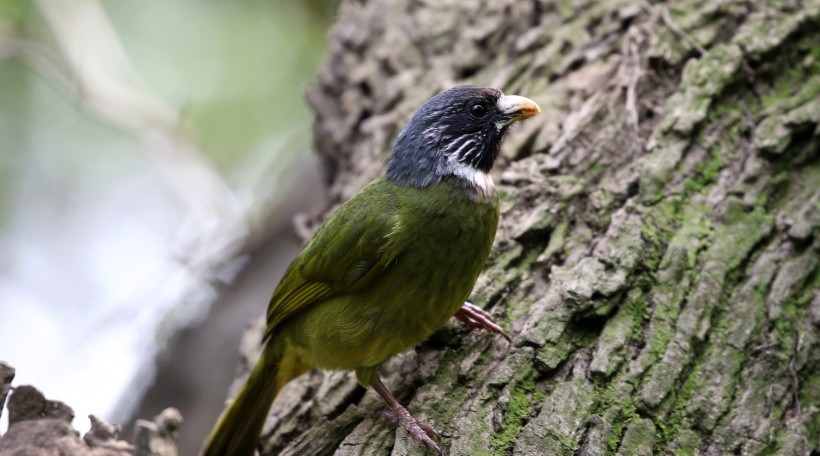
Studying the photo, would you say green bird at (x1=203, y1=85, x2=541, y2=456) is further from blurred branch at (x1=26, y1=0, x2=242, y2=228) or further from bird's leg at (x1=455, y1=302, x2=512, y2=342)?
blurred branch at (x1=26, y1=0, x2=242, y2=228)

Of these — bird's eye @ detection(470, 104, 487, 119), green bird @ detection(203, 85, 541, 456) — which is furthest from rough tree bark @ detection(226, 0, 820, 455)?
bird's eye @ detection(470, 104, 487, 119)

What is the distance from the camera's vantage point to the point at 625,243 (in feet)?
10.9

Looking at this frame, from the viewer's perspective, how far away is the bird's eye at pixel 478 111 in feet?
12.4

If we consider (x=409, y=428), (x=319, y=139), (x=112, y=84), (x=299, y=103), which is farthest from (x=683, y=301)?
(x=299, y=103)

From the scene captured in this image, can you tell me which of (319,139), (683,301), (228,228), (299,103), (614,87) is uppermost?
(299,103)

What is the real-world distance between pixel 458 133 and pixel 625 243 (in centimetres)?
95

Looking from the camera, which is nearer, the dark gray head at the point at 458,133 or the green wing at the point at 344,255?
the green wing at the point at 344,255

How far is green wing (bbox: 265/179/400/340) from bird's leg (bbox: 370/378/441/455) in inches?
21.9

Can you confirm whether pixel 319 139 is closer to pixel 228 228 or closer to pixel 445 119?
pixel 445 119

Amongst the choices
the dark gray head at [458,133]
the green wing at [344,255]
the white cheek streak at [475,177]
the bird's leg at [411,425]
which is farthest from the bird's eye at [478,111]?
the bird's leg at [411,425]

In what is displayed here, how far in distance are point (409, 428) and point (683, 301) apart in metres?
1.24

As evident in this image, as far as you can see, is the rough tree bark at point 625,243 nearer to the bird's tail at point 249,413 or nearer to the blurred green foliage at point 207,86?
the bird's tail at point 249,413

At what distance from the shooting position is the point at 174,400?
534 centimetres

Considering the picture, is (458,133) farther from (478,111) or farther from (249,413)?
(249,413)
